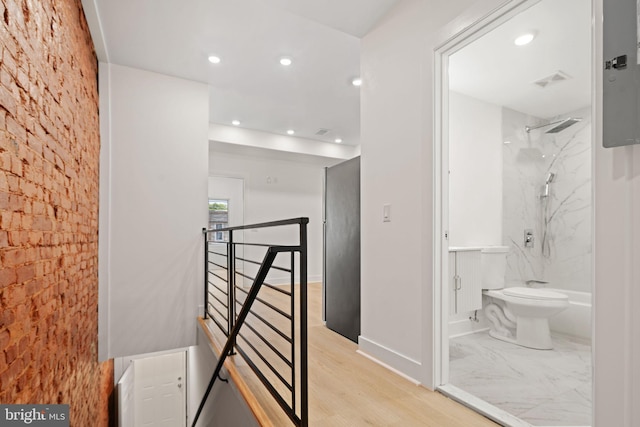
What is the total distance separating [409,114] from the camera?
6.57ft

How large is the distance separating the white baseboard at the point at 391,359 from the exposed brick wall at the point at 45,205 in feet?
5.81

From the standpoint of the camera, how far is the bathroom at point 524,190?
2244 mm

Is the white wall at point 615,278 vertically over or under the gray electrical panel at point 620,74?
under

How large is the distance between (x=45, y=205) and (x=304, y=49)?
2.20 m

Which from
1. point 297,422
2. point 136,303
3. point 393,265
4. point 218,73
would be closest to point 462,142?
point 393,265

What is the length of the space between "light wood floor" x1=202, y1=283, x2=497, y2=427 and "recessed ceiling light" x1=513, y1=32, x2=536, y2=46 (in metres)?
2.51

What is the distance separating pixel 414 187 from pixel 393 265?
0.52 meters

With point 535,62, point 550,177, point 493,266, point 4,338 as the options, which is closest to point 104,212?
point 4,338

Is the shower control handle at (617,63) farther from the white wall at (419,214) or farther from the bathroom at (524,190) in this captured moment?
the bathroom at (524,190)

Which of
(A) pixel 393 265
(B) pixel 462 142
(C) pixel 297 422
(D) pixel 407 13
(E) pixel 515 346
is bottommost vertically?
(E) pixel 515 346

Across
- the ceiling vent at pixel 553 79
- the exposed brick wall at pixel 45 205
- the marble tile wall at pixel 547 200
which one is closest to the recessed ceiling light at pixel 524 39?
the ceiling vent at pixel 553 79

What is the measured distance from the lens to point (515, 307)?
2.73 meters

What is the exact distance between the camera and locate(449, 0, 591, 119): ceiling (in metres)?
2.18

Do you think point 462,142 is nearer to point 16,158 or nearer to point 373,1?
point 373,1
